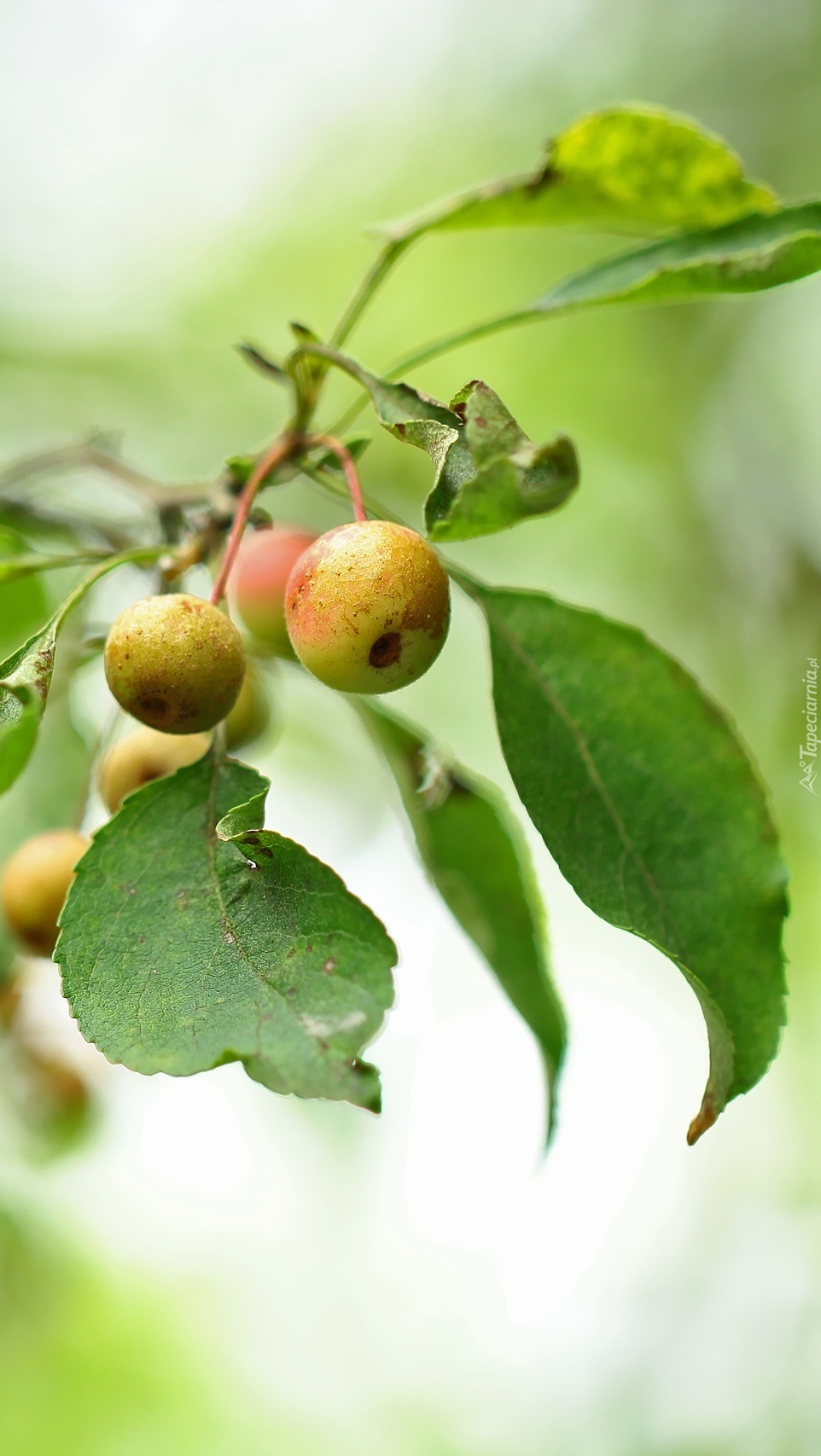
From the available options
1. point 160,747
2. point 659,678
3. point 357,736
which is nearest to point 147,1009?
point 160,747

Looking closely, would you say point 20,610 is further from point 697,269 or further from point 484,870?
point 697,269

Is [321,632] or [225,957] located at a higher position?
[321,632]

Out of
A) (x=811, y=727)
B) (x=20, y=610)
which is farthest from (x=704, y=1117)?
(x=811, y=727)

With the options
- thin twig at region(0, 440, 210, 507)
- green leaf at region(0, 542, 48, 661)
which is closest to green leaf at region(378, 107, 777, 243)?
thin twig at region(0, 440, 210, 507)

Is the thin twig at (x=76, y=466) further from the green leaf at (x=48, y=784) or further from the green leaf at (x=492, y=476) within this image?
the green leaf at (x=492, y=476)

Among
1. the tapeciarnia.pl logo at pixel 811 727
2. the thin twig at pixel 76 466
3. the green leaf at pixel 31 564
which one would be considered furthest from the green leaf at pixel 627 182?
the tapeciarnia.pl logo at pixel 811 727

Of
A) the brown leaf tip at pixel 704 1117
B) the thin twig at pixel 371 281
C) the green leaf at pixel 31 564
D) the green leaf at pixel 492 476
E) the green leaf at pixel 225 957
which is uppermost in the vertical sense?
the thin twig at pixel 371 281
